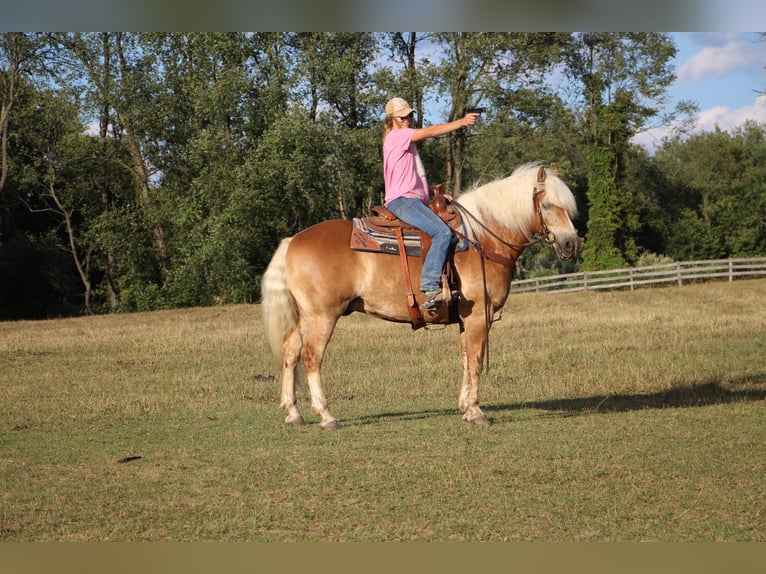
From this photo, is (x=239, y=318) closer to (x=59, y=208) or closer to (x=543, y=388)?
(x=543, y=388)

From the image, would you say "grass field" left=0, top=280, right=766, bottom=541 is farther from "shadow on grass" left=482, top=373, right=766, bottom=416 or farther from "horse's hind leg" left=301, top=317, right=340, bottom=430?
"horse's hind leg" left=301, top=317, right=340, bottom=430

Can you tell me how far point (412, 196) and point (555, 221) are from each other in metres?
1.65

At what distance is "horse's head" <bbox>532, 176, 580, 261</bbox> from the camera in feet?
31.9

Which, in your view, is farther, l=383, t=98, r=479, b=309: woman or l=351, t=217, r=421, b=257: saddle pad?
l=351, t=217, r=421, b=257: saddle pad

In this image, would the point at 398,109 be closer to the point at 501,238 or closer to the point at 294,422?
the point at 501,238

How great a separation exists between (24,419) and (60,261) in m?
35.0

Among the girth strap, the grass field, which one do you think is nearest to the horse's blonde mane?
the girth strap

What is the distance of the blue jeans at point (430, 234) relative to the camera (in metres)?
9.38

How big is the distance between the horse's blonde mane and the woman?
814mm

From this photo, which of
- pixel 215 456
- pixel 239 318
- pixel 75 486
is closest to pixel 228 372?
pixel 215 456

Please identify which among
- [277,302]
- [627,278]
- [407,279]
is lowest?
[627,278]

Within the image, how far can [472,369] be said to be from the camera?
990 cm

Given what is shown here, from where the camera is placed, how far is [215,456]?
8664mm

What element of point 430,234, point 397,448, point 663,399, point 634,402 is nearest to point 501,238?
point 430,234
